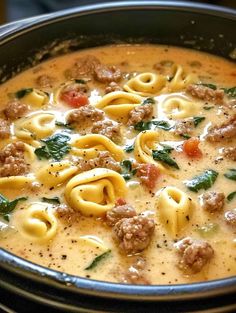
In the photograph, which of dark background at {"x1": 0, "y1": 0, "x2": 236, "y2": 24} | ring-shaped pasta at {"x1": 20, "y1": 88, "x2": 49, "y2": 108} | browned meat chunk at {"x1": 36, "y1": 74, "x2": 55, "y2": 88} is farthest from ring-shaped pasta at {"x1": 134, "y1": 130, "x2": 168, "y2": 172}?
dark background at {"x1": 0, "y1": 0, "x2": 236, "y2": 24}

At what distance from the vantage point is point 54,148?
356cm

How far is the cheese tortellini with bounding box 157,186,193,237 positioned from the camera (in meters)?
3.03

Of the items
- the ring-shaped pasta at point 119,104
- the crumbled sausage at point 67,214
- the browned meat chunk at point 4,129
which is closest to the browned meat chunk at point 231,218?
the crumbled sausage at point 67,214

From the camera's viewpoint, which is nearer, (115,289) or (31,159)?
(115,289)

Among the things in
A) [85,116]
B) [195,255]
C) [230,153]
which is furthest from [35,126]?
[195,255]

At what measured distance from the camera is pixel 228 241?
298 cm

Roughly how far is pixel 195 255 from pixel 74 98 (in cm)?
163

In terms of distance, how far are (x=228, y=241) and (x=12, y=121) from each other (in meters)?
1.71

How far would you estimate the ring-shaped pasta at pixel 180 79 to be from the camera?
4.15 meters

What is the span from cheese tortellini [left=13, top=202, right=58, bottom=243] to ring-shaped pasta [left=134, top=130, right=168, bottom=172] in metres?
0.66

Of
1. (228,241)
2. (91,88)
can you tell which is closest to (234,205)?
(228,241)

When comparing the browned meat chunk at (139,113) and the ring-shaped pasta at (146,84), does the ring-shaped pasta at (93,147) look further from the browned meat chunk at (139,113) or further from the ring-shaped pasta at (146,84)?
the ring-shaped pasta at (146,84)

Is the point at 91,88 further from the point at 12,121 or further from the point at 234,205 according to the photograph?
the point at 234,205

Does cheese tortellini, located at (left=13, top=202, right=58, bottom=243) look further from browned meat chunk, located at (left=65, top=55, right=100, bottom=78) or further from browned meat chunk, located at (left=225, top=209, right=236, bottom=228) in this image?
browned meat chunk, located at (left=65, top=55, right=100, bottom=78)
